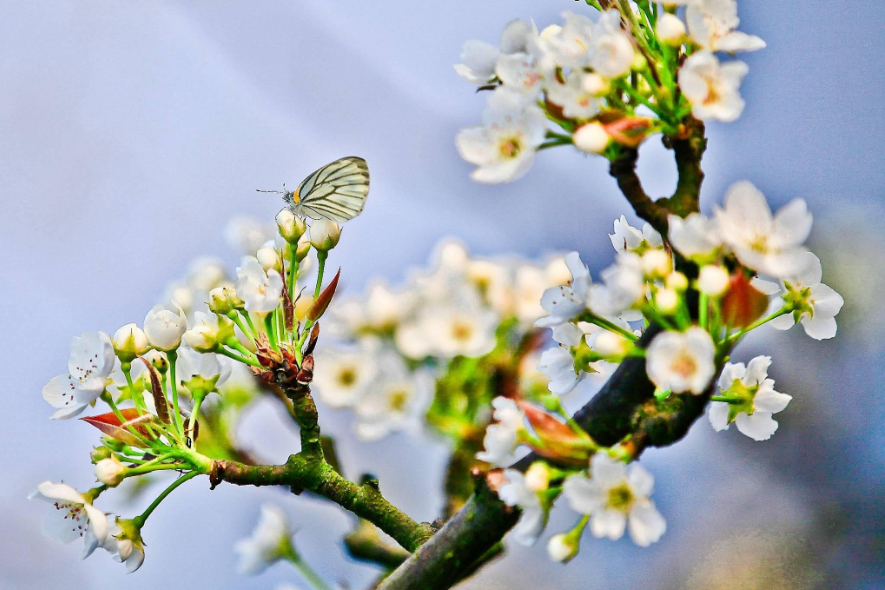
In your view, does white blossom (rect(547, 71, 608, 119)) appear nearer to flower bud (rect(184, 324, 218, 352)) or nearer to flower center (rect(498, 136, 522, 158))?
flower center (rect(498, 136, 522, 158))

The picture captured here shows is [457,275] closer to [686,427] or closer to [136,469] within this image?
[686,427]

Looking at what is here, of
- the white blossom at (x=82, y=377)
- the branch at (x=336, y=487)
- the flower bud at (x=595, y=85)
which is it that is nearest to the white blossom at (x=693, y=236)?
the flower bud at (x=595, y=85)

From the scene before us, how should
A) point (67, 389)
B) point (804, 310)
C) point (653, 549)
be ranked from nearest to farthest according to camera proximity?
point (804, 310)
point (67, 389)
point (653, 549)

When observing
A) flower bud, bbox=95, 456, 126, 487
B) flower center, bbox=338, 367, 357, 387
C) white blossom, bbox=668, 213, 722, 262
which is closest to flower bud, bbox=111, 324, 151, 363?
flower bud, bbox=95, 456, 126, 487

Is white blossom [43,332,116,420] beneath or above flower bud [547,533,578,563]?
above

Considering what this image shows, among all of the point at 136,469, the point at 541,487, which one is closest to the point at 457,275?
the point at 541,487

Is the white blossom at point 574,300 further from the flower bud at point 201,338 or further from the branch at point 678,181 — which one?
the flower bud at point 201,338

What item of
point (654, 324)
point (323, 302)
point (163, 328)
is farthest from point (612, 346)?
point (163, 328)
